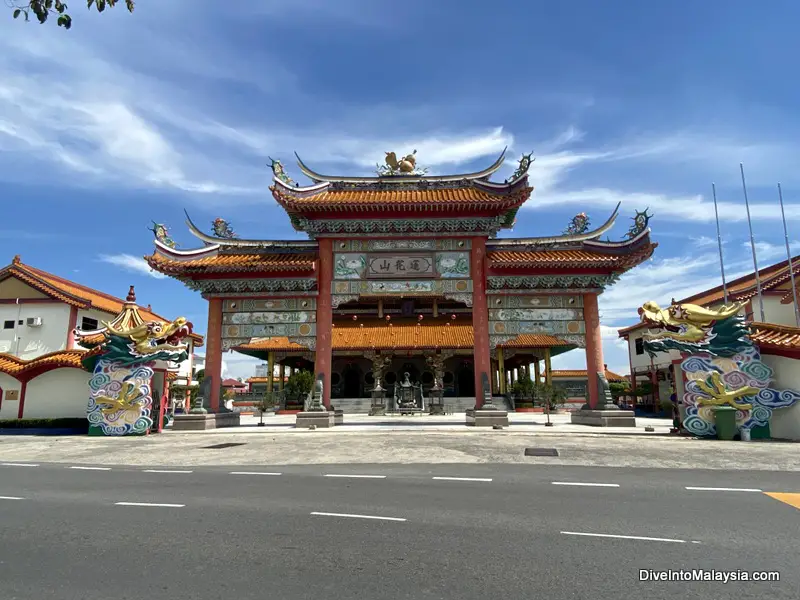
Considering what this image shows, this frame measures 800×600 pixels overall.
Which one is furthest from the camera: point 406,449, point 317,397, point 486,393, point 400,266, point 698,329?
point 400,266

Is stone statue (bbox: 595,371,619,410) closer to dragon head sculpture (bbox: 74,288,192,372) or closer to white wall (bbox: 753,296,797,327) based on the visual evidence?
white wall (bbox: 753,296,797,327)

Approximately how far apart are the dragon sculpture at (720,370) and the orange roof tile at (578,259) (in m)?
4.51

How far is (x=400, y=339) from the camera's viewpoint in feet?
117

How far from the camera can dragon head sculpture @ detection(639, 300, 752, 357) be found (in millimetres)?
15492

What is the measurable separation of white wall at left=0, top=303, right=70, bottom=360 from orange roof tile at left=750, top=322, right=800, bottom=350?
36.0 meters

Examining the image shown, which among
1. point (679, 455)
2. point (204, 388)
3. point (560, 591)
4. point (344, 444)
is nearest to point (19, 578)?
point (560, 591)

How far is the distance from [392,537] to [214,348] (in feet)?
58.7

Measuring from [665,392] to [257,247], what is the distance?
31670 millimetres

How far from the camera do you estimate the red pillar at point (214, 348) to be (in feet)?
69.6

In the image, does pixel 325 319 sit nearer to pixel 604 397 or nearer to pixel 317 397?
pixel 317 397

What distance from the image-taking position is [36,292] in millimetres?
31875

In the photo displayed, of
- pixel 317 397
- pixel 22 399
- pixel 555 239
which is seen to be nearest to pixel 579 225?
pixel 555 239

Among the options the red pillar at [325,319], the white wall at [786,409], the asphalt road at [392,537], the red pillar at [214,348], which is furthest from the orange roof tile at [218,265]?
the white wall at [786,409]

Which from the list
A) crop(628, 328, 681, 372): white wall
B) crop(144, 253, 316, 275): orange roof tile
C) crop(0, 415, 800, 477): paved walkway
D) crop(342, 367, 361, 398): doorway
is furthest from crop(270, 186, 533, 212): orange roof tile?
crop(628, 328, 681, 372): white wall
